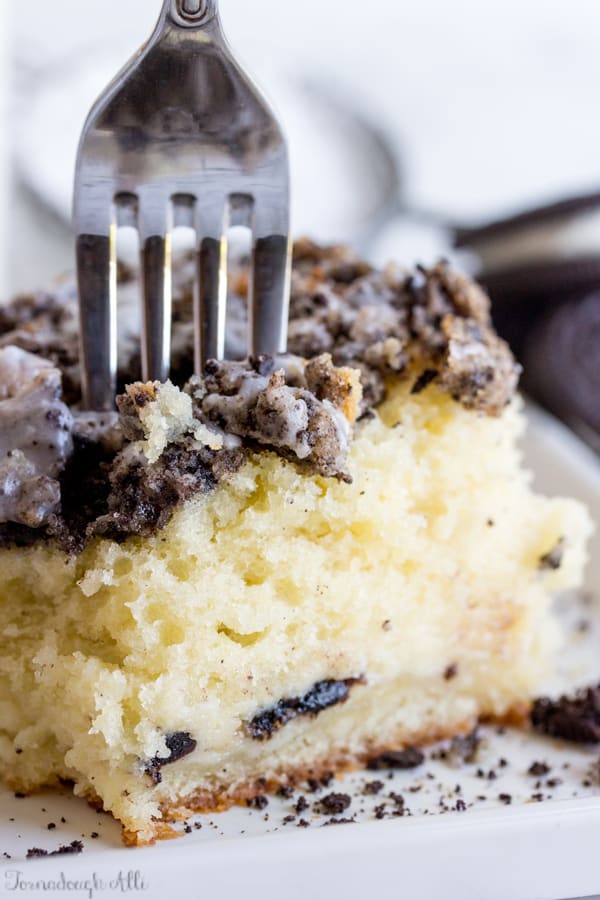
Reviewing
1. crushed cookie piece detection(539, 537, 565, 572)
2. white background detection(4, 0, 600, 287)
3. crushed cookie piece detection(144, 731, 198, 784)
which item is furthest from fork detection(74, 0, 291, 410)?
white background detection(4, 0, 600, 287)

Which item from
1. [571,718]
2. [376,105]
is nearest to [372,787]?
[571,718]

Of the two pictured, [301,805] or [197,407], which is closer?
[197,407]

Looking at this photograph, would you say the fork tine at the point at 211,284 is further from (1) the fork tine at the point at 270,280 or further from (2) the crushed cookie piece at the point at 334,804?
(2) the crushed cookie piece at the point at 334,804

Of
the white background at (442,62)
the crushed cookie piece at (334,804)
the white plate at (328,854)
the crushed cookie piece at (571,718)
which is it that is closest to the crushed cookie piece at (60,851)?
the white plate at (328,854)

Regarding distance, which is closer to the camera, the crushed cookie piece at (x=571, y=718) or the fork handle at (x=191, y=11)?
the fork handle at (x=191, y=11)

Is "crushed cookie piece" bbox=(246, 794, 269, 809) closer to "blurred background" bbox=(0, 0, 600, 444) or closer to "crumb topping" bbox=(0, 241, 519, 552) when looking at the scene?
"crumb topping" bbox=(0, 241, 519, 552)

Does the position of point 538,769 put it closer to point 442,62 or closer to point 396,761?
point 396,761

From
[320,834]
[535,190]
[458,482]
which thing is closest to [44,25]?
[535,190]
